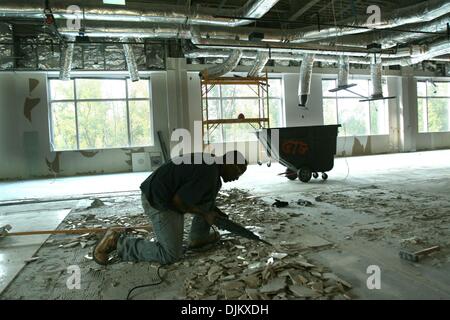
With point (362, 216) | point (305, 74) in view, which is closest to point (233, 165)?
point (362, 216)

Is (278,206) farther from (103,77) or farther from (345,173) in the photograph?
(103,77)

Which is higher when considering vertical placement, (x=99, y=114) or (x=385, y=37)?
(x=385, y=37)

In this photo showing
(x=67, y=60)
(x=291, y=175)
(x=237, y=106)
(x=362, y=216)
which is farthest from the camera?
(x=237, y=106)

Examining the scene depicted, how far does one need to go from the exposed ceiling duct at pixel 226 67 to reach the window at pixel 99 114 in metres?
→ 2.36

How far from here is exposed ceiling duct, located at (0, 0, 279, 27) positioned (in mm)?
5855

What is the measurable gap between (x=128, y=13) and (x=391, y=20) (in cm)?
529

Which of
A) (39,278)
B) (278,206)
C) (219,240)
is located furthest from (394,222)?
(39,278)

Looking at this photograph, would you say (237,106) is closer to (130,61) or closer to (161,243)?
(130,61)

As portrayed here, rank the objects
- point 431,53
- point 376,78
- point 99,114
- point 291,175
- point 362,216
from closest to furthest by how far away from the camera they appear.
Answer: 1. point 362,216
2. point 291,175
3. point 431,53
4. point 376,78
5. point 99,114

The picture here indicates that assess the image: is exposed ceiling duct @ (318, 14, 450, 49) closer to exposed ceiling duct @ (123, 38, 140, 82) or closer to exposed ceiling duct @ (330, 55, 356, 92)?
exposed ceiling duct @ (330, 55, 356, 92)

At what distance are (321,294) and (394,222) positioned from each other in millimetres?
1945

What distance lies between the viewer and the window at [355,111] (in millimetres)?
12648

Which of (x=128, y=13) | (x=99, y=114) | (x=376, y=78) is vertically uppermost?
(x=128, y=13)

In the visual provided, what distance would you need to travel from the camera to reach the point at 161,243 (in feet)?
8.81
